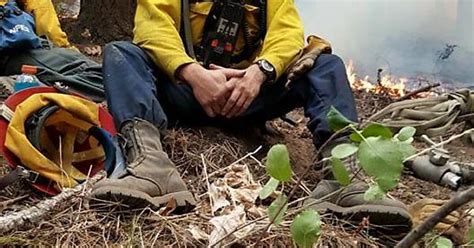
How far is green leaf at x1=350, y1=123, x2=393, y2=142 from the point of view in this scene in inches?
40.4

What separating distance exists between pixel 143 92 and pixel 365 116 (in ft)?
4.89

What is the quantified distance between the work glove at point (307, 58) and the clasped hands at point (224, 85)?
0.30ft

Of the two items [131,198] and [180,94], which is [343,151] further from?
[180,94]

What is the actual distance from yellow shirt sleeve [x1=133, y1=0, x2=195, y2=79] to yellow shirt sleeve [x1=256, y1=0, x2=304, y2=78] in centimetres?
25

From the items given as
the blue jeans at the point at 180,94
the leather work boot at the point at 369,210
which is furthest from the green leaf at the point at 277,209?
the blue jeans at the point at 180,94

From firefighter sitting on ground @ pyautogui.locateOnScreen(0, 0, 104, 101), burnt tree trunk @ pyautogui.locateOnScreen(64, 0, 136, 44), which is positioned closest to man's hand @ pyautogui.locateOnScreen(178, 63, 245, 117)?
firefighter sitting on ground @ pyautogui.locateOnScreen(0, 0, 104, 101)

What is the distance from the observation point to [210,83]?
2.15 meters

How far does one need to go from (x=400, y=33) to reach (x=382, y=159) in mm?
6722

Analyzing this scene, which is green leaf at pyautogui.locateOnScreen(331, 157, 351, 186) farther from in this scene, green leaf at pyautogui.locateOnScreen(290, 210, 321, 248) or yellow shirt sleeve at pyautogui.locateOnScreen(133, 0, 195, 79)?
yellow shirt sleeve at pyautogui.locateOnScreen(133, 0, 195, 79)

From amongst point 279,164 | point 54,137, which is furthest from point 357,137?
point 54,137

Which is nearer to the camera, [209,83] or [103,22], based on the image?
[209,83]

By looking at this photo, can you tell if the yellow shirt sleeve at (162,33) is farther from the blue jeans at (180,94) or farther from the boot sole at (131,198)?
the boot sole at (131,198)

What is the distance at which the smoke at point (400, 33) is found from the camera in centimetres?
628

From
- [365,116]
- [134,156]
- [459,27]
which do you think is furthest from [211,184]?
[459,27]
